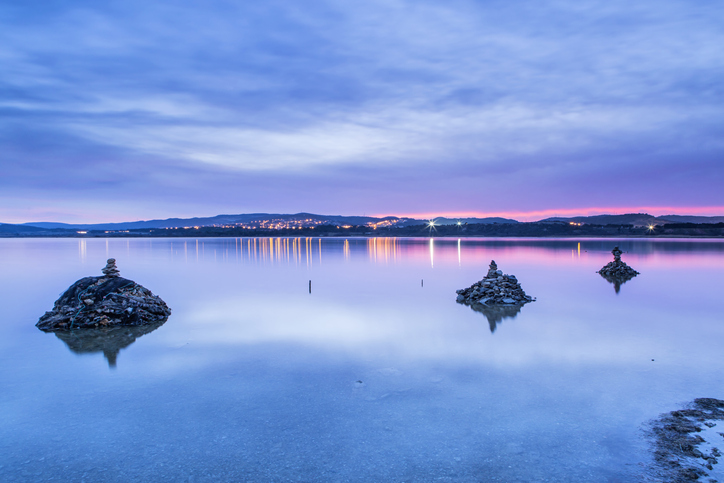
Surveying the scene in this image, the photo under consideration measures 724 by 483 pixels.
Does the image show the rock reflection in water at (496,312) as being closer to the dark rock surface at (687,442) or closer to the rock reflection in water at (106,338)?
the dark rock surface at (687,442)

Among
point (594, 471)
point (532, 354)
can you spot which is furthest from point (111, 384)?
point (532, 354)

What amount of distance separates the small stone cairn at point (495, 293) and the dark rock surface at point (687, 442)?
11078mm

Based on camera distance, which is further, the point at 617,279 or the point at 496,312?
the point at 617,279

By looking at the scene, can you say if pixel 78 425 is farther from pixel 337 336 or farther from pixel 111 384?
pixel 337 336

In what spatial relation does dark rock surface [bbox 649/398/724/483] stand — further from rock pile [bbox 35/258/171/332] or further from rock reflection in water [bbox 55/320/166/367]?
rock pile [bbox 35/258/171/332]

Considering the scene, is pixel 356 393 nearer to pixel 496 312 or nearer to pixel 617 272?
pixel 496 312

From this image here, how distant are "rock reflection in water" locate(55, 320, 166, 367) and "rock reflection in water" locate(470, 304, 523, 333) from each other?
11.6m

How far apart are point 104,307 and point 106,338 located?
2355 mm

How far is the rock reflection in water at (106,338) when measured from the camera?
39.2ft

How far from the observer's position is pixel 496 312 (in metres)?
17.1

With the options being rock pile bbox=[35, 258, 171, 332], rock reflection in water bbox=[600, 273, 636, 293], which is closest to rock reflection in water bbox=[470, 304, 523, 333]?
rock reflection in water bbox=[600, 273, 636, 293]

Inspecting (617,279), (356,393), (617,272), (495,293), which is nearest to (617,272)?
(617,272)

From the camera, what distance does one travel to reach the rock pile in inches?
580

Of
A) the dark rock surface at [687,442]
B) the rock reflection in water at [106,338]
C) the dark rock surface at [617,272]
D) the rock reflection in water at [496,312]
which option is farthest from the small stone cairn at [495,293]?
the rock reflection in water at [106,338]
